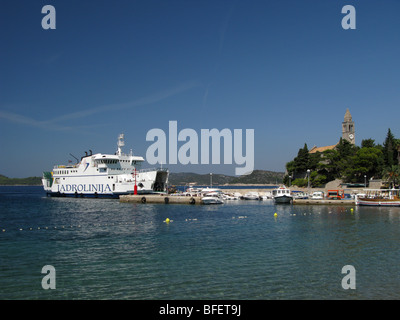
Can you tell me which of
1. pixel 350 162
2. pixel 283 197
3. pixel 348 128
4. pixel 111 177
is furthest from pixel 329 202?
pixel 348 128

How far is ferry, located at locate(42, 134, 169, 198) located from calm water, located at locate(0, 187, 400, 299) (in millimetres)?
37123

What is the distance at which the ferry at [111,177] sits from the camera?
228ft

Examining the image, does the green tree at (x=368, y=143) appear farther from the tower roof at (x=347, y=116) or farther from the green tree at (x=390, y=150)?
the tower roof at (x=347, y=116)

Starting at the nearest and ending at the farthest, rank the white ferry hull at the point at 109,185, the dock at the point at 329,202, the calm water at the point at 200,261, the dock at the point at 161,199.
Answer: the calm water at the point at 200,261
the dock at the point at 329,202
the dock at the point at 161,199
the white ferry hull at the point at 109,185

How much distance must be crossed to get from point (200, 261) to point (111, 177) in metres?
56.0

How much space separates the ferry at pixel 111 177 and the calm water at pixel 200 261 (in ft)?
122

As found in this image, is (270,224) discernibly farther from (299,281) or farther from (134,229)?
(299,281)

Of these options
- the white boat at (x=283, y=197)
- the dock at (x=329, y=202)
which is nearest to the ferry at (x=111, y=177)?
the white boat at (x=283, y=197)

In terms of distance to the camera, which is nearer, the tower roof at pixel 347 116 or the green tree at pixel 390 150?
the green tree at pixel 390 150

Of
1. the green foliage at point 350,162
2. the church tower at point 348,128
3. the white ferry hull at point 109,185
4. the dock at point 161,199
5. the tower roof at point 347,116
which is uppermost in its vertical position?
the tower roof at point 347,116

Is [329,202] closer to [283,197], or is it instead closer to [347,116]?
[283,197]

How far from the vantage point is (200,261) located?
18797 mm

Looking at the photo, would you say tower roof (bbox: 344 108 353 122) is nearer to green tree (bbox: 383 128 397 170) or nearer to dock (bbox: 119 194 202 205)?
green tree (bbox: 383 128 397 170)
